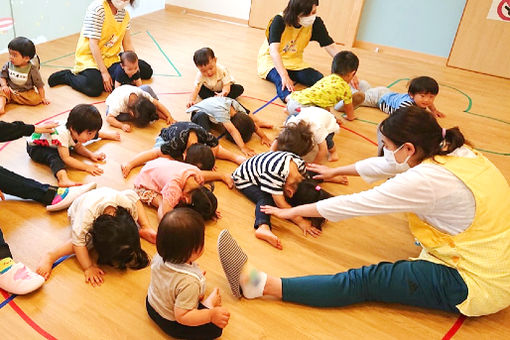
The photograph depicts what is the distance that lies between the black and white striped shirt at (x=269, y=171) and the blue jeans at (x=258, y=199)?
0.03 m

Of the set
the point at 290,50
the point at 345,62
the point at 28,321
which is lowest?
the point at 28,321

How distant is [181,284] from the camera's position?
1.47 metres

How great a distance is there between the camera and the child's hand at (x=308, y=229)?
7.13 ft

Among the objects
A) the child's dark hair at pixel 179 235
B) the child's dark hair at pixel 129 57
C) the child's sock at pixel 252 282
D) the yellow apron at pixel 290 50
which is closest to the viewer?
the child's dark hair at pixel 179 235

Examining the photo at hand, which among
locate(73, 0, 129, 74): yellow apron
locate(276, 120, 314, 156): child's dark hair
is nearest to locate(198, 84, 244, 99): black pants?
locate(73, 0, 129, 74): yellow apron

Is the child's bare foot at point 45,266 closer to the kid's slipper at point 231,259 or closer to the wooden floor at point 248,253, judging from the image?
the wooden floor at point 248,253

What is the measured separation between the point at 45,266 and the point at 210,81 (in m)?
1.85

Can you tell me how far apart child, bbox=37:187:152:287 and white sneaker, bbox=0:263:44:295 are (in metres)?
0.06

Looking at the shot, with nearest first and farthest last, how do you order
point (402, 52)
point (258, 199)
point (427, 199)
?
point (427, 199), point (258, 199), point (402, 52)

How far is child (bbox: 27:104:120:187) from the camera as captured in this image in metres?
2.32

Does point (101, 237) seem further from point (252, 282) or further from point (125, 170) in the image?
point (125, 170)

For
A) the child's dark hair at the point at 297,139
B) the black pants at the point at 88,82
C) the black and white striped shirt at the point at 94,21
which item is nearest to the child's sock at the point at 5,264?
the child's dark hair at the point at 297,139

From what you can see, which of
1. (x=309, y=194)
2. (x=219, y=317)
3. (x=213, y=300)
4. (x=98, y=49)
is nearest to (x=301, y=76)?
(x=98, y=49)

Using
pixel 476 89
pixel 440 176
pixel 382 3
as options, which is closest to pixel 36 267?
pixel 440 176
